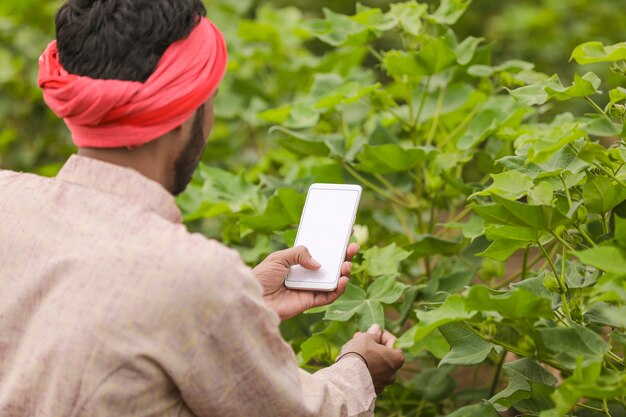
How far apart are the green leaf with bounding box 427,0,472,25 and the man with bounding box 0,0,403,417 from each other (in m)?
1.13

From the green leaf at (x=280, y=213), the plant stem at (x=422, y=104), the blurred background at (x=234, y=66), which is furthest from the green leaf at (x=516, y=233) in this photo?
the blurred background at (x=234, y=66)

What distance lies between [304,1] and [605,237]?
220 inches

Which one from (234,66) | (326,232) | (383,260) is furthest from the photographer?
(234,66)

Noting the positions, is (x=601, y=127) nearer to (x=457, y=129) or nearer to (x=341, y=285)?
(x=341, y=285)

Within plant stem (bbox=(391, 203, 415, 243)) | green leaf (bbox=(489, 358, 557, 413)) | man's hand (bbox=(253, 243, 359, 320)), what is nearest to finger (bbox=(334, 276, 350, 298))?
man's hand (bbox=(253, 243, 359, 320))

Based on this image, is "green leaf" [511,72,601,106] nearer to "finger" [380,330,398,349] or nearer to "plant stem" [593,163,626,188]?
"plant stem" [593,163,626,188]

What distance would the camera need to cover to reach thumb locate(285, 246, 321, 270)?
6.91 ft

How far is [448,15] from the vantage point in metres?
2.81

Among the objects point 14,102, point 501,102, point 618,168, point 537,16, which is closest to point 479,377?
point 501,102

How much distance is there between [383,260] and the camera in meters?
2.42

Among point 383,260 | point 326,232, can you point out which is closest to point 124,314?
point 326,232

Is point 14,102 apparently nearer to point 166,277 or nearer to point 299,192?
point 299,192

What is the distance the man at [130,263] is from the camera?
1552 mm

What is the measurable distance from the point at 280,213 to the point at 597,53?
3.25 ft
